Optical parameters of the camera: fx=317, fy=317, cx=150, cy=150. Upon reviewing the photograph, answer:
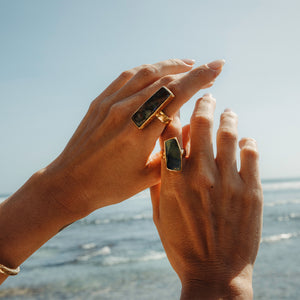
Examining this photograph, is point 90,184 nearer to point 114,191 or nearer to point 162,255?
point 114,191

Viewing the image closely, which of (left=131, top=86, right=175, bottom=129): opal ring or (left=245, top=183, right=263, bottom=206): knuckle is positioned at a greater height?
(left=131, top=86, right=175, bottom=129): opal ring

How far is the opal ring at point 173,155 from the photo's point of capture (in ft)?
5.02

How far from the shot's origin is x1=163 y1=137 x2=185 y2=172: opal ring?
1529 millimetres

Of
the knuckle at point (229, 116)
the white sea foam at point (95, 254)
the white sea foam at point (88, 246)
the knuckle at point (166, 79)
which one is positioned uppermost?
the knuckle at point (166, 79)

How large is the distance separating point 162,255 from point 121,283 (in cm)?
221

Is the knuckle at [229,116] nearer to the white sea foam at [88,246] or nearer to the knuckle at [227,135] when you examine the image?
the knuckle at [227,135]

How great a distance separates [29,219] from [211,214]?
87 cm

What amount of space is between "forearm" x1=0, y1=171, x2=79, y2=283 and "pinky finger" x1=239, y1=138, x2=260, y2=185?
0.92 meters

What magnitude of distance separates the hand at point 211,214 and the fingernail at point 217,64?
0.29 m

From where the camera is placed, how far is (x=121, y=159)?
166 cm

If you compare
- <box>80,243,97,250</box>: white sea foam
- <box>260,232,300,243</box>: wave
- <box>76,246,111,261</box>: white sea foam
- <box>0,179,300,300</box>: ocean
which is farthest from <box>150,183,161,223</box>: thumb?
<box>80,243,97,250</box>: white sea foam

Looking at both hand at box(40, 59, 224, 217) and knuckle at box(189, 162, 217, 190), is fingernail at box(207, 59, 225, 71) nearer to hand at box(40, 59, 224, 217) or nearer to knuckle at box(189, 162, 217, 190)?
hand at box(40, 59, 224, 217)

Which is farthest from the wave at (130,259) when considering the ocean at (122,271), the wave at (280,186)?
the wave at (280,186)

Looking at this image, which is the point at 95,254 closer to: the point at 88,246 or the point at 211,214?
the point at 88,246
